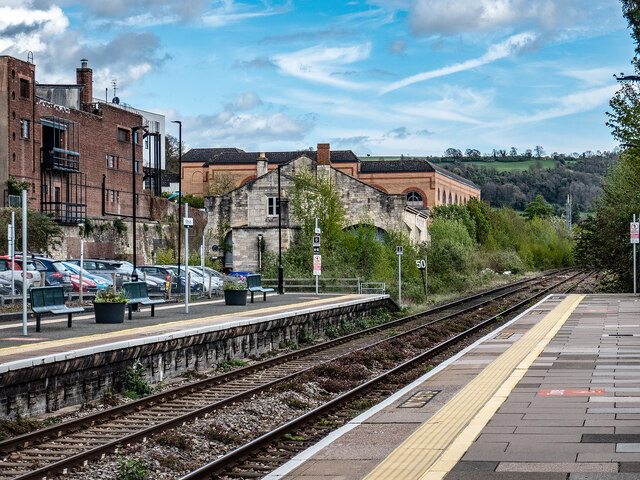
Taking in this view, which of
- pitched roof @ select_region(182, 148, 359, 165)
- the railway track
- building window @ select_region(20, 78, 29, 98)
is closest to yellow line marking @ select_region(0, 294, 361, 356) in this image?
the railway track

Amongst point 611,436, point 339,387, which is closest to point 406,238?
Result: point 339,387

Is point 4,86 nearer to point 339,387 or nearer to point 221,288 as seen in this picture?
point 221,288

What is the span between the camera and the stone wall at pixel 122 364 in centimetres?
1288

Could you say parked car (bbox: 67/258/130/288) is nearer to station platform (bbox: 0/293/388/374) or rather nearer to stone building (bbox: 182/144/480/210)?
station platform (bbox: 0/293/388/374)

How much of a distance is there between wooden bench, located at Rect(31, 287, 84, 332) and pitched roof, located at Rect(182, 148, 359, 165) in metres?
90.7

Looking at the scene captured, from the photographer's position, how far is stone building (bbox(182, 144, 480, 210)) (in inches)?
4227

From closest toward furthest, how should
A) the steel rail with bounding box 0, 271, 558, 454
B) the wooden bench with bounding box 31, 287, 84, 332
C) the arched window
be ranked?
the steel rail with bounding box 0, 271, 558, 454 < the wooden bench with bounding box 31, 287, 84, 332 < the arched window

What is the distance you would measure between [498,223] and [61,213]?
4859 cm

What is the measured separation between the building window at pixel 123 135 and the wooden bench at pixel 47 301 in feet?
165

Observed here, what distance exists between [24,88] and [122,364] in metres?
42.5

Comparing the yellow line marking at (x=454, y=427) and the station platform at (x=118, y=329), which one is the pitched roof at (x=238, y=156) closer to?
the station platform at (x=118, y=329)

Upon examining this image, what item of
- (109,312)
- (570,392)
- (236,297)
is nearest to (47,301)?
(109,312)

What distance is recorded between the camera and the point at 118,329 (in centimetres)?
1956

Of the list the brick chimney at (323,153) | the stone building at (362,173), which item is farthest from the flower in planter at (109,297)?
the stone building at (362,173)
